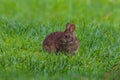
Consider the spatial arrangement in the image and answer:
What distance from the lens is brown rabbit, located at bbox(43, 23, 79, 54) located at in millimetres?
9008

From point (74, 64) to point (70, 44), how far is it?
0.56 meters

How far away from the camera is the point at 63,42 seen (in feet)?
29.8

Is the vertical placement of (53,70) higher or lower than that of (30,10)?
lower

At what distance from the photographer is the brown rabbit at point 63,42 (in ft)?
29.6

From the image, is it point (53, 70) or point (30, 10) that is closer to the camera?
point (53, 70)

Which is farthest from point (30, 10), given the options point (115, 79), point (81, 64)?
point (115, 79)

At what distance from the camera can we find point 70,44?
9070 millimetres

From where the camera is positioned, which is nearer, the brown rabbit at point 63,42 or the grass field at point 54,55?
the grass field at point 54,55

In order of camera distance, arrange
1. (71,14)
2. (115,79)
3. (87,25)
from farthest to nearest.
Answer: (71,14) < (87,25) < (115,79)

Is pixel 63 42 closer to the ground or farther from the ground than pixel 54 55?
farther from the ground

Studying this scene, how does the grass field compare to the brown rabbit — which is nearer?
the grass field

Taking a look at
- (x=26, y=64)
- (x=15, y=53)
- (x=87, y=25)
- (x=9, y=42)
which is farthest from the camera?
(x=87, y=25)

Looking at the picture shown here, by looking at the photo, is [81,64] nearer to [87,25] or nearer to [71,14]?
[87,25]

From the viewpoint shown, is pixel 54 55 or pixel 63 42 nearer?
pixel 54 55
